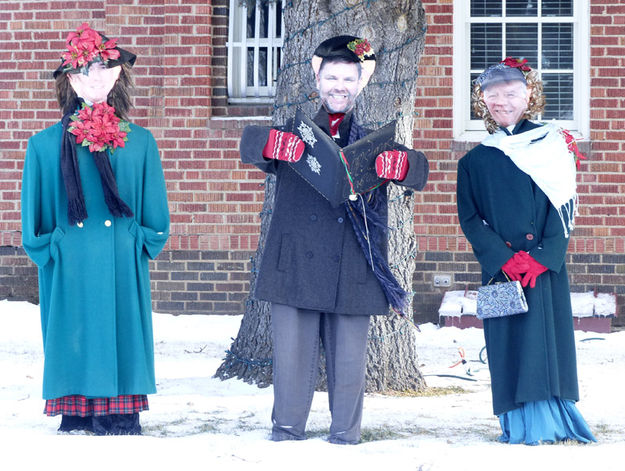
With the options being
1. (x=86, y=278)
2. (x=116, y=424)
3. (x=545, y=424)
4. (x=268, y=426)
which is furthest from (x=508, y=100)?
(x=116, y=424)

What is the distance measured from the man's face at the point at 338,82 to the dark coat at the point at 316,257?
10 cm

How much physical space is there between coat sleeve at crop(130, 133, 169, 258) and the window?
4.51m

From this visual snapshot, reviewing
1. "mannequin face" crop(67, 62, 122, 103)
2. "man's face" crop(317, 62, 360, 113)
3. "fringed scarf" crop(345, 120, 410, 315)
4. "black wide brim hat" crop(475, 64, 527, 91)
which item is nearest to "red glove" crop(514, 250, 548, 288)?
"fringed scarf" crop(345, 120, 410, 315)

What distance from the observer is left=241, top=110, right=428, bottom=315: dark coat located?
162 inches

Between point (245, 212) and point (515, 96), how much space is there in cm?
459

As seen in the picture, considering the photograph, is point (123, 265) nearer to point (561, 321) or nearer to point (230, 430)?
point (230, 430)

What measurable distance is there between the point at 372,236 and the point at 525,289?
0.78m

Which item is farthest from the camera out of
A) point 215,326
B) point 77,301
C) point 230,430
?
point 215,326

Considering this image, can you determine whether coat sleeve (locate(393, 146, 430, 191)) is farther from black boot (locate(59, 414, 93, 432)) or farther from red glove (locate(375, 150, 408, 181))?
black boot (locate(59, 414, 93, 432))

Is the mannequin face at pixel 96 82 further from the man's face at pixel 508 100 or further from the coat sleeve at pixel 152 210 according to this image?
the man's face at pixel 508 100

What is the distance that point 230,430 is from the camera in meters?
4.67

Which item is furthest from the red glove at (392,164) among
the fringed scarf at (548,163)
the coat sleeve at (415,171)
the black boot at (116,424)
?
the black boot at (116,424)

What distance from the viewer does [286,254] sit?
4.15 meters

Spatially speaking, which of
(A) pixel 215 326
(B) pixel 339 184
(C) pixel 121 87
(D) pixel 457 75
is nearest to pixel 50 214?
(C) pixel 121 87
